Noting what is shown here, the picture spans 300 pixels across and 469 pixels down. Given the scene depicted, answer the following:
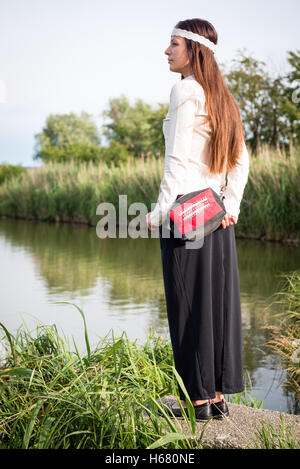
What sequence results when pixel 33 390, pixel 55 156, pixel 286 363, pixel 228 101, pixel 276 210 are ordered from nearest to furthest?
1. pixel 228 101
2. pixel 33 390
3. pixel 286 363
4. pixel 276 210
5. pixel 55 156

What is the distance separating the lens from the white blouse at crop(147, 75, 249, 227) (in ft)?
8.61

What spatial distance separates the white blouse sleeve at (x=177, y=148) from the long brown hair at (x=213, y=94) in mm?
85

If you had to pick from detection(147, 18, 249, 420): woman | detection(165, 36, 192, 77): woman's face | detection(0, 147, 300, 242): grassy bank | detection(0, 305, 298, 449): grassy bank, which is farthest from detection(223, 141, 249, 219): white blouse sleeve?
detection(0, 147, 300, 242): grassy bank

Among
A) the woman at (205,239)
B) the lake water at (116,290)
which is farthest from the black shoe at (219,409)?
the lake water at (116,290)

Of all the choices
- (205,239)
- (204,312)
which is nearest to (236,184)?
(205,239)

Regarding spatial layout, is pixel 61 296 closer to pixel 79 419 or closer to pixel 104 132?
→ pixel 79 419

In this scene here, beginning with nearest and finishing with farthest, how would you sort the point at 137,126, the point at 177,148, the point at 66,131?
A: the point at 177,148 < the point at 137,126 < the point at 66,131

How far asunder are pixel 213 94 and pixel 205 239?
24.7 inches

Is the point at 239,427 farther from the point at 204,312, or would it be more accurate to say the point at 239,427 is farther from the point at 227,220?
the point at 227,220

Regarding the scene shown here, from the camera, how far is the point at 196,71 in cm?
269

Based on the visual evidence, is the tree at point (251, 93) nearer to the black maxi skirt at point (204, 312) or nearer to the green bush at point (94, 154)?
the green bush at point (94, 154)

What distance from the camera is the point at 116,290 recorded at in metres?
7.62

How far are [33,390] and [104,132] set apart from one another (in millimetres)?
60264

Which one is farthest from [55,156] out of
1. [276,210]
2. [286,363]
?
[286,363]
